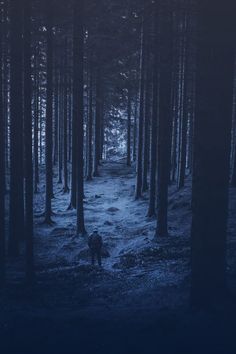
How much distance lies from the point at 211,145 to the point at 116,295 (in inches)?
234

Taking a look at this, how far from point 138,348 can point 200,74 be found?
5.50 meters

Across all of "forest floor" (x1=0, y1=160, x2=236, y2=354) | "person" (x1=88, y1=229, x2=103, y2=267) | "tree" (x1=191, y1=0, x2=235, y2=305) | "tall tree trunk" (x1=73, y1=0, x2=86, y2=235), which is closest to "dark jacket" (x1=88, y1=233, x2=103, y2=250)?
"person" (x1=88, y1=229, x2=103, y2=267)

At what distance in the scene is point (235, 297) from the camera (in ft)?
31.5

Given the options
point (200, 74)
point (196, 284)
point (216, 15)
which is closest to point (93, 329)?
point (196, 284)

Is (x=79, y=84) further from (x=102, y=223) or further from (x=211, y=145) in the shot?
(x=211, y=145)

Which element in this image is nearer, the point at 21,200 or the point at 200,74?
the point at 200,74

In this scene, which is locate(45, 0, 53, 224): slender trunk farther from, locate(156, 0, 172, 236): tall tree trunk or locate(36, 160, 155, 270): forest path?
locate(156, 0, 172, 236): tall tree trunk

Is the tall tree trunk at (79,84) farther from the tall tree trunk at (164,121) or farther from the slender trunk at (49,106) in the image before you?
the tall tree trunk at (164,121)

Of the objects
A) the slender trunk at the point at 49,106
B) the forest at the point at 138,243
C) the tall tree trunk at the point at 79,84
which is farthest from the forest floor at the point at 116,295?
the tall tree trunk at the point at 79,84

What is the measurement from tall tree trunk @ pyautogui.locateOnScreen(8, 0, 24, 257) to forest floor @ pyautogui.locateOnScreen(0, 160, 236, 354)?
1660 millimetres

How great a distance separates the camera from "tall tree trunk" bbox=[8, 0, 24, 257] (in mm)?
16984

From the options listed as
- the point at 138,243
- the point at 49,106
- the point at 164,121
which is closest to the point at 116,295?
the point at 138,243

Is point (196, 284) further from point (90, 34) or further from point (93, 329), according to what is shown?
point (90, 34)

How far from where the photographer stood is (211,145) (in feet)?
31.2
